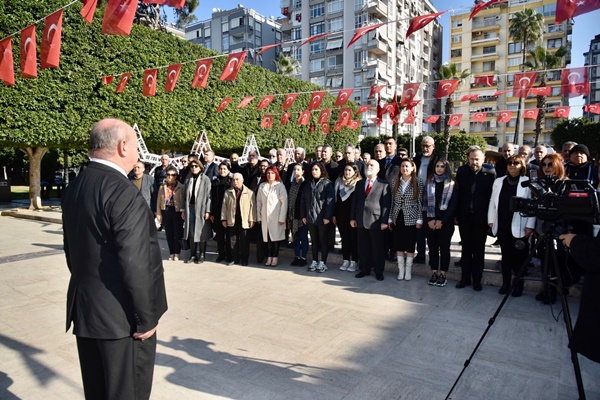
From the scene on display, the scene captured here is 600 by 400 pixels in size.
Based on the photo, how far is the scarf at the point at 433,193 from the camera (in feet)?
→ 19.2

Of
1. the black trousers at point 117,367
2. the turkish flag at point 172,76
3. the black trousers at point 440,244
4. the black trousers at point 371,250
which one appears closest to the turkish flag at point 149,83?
the turkish flag at point 172,76

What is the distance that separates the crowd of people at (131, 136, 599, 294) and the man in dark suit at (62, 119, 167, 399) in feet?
15.3

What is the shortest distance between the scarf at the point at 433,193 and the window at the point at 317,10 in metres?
52.9

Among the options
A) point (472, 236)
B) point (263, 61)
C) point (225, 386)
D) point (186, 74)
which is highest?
point (263, 61)

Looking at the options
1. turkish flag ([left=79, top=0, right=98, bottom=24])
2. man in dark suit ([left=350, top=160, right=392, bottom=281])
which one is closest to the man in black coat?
Answer: man in dark suit ([left=350, top=160, right=392, bottom=281])

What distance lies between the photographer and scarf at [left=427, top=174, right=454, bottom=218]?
5863 mm

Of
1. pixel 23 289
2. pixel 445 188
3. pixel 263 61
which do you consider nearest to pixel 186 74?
pixel 23 289

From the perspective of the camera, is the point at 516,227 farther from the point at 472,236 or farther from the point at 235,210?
the point at 235,210

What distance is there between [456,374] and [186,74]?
1713 cm

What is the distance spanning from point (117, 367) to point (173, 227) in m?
6.16

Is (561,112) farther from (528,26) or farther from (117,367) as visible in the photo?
(528,26)

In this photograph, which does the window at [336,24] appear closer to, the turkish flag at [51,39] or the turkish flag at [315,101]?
the turkish flag at [315,101]

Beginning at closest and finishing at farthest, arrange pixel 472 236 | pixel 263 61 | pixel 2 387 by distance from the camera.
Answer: pixel 2 387, pixel 472 236, pixel 263 61

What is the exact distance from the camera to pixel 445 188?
19.4 ft
